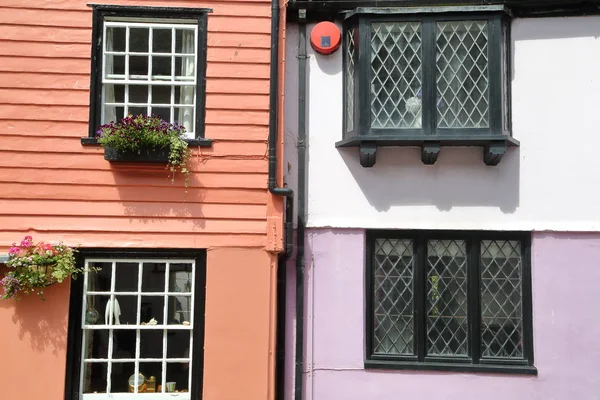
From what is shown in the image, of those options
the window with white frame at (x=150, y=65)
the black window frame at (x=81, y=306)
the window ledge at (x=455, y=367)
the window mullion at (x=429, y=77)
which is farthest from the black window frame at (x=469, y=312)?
the window with white frame at (x=150, y=65)

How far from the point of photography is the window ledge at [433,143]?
260 inches

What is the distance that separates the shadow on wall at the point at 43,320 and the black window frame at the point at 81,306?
0.10 meters

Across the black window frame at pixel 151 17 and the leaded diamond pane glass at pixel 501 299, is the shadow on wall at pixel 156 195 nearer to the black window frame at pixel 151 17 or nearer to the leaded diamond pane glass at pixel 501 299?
the black window frame at pixel 151 17

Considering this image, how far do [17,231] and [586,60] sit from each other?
6.74m

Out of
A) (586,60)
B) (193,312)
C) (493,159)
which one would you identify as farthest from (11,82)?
(586,60)

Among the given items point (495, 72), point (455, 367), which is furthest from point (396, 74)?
point (455, 367)

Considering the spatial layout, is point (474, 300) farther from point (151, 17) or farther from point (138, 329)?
point (151, 17)

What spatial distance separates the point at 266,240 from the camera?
651cm

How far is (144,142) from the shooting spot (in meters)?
6.32

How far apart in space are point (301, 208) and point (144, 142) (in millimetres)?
1931

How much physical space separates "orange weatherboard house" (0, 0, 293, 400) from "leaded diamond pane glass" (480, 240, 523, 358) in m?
2.40

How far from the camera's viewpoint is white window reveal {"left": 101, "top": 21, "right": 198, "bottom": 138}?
6734 mm

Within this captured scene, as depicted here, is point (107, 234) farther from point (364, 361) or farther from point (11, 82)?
point (364, 361)

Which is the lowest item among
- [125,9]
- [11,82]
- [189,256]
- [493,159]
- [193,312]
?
[193,312]
